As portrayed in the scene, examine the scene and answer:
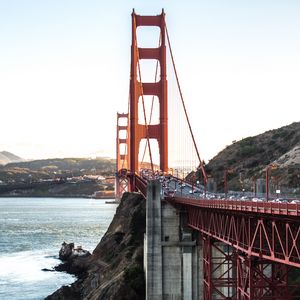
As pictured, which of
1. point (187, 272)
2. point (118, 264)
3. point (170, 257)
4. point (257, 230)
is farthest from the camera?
point (118, 264)

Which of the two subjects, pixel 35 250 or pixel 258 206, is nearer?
pixel 258 206

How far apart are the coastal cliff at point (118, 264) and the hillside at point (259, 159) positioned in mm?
10273

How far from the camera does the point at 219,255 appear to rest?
40.6 meters

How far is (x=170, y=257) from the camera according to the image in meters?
44.2

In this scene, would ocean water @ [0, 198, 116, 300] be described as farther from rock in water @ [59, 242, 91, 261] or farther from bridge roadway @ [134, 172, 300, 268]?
bridge roadway @ [134, 172, 300, 268]

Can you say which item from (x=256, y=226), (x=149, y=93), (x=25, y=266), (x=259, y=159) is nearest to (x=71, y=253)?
(x=25, y=266)

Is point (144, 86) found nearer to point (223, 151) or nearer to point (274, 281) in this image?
point (223, 151)

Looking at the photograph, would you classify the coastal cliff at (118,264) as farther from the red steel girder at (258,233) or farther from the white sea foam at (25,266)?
the red steel girder at (258,233)

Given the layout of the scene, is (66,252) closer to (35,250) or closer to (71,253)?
(71,253)

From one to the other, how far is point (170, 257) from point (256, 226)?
57.6ft

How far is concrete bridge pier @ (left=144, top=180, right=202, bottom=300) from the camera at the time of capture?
43000mm

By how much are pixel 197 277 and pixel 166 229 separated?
12.0 feet

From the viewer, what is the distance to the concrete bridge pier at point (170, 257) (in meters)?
43.0

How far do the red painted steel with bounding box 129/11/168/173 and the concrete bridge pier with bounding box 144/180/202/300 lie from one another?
23.6m
